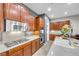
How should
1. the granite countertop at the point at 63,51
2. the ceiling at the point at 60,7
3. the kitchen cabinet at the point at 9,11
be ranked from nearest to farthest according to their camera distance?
the granite countertop at the point at 63,51, the kitchen cabinet at the point at 9,11, the ceiling at the point at 60,7

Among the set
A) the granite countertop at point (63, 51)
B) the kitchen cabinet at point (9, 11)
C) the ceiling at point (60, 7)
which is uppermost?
the ceiling at point (60, 7)

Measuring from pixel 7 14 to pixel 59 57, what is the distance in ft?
5.43

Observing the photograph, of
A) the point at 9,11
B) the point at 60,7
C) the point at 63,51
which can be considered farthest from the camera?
the point at 60,7

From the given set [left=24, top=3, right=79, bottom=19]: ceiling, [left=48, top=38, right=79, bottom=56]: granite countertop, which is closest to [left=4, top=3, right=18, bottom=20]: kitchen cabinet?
[left=48, top=38, right=79, bottom=56]: granite countertop

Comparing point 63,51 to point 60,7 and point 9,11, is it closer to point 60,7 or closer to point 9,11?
point 9,11

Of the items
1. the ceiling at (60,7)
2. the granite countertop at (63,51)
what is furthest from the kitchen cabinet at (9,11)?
the ceiling at (60,7)

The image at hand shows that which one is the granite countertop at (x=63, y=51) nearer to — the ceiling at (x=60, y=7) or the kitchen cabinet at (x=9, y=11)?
the kitchen cabinet at (x=9, y=11)

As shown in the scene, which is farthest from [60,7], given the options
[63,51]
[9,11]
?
[63,51]

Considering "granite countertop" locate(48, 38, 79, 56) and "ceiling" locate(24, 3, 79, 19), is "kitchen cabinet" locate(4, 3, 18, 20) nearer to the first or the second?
"granite countertop" locate(48, 38, 79, 56)

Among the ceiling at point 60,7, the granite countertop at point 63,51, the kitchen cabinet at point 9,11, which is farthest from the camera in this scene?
the ceiling at point 60,7

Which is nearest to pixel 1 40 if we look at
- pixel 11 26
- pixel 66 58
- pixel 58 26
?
pixel 11 26

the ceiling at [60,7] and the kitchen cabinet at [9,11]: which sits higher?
the ceiling at [60,7]

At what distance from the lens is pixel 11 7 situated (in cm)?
242

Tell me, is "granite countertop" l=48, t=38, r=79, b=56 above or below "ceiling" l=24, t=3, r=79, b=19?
below
